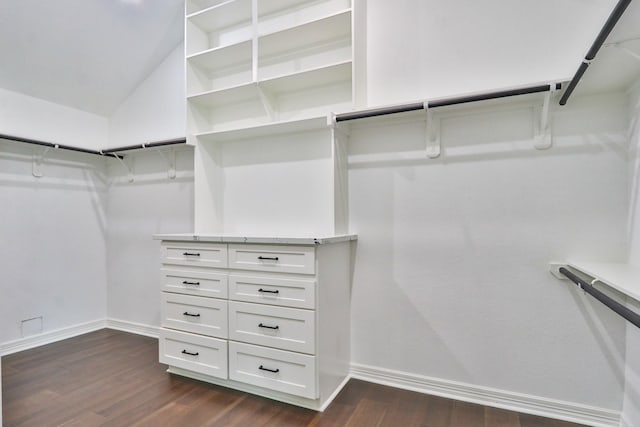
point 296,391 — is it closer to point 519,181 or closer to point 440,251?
point 440,251

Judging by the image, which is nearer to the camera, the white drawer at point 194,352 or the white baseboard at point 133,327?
the white drawer at point 194,352

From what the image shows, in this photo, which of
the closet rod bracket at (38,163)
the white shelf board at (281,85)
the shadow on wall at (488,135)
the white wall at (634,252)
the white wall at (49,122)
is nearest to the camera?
the white wall at (634,252)

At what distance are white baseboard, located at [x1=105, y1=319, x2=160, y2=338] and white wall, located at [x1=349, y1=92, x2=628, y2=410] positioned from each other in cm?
202

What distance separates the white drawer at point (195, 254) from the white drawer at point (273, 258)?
0.09 m

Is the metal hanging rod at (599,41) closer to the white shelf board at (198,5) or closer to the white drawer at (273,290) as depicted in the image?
the white drawer at (273,290)

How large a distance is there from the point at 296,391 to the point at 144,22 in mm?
3066

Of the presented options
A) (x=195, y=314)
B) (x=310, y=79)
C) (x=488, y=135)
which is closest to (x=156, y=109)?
(x=310, y=79)

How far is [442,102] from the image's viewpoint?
1.85m

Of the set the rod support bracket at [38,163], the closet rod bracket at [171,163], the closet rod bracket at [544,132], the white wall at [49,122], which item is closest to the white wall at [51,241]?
the rod support bracket at [38,163]

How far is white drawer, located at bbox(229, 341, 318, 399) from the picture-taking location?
1850 millimetres

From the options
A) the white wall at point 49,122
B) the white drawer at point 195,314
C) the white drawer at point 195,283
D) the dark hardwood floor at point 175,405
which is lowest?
the dark hardwood floor at point 175,405

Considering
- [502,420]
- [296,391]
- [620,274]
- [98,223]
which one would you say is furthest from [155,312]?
[620,274]

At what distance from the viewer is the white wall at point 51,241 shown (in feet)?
9.20

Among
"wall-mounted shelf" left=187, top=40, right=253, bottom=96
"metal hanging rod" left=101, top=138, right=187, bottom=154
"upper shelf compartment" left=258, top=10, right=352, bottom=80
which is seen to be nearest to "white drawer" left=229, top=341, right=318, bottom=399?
"metal hanging rod" left=101, top=138, right=187, bottom=154
